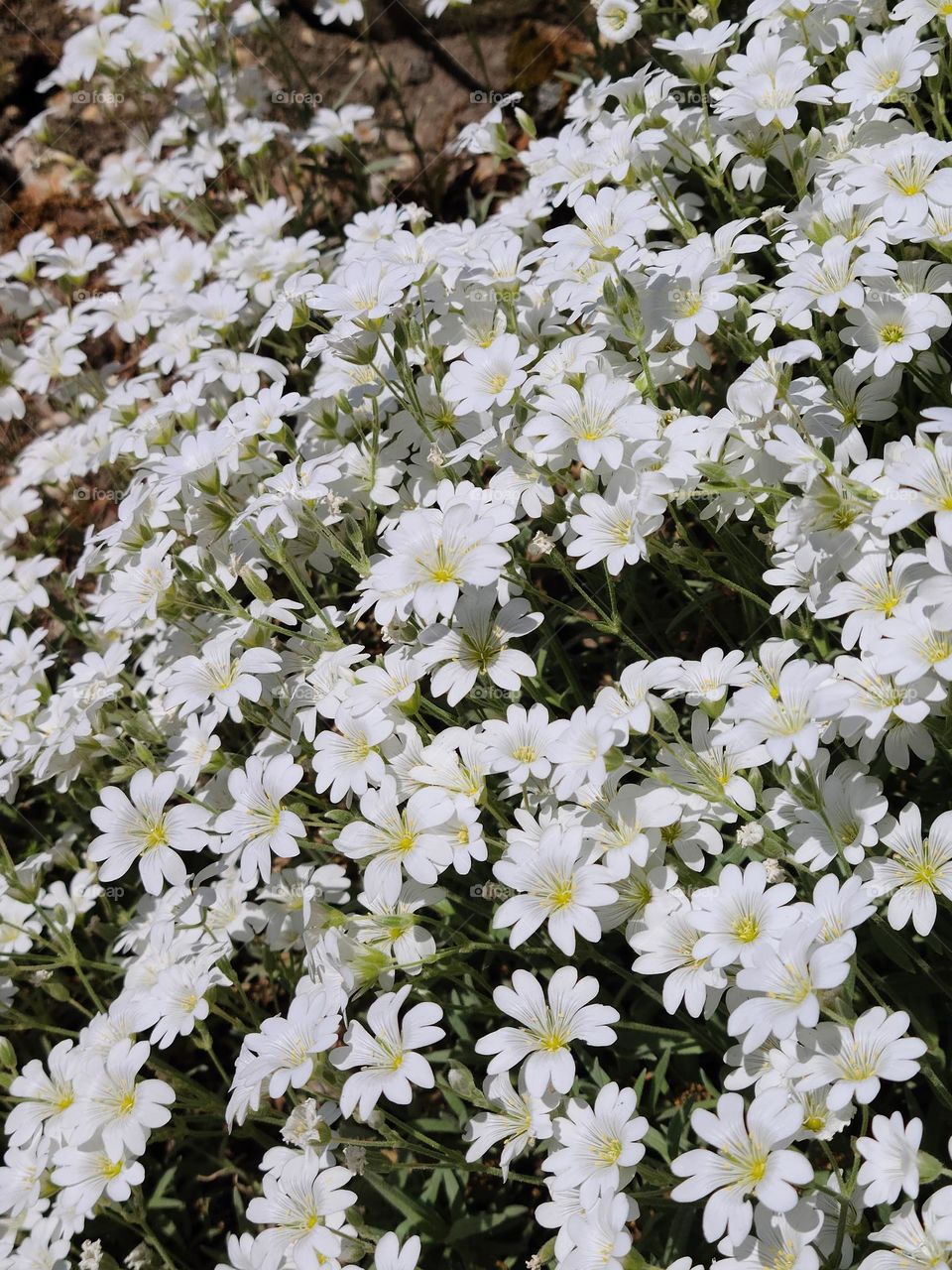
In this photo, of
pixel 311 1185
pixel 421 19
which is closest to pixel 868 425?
pixel 311 1185

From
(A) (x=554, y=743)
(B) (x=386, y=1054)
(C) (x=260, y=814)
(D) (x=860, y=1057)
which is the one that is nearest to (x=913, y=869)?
(D) (x=860, y=1057)

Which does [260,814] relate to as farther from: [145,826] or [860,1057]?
[860,1057]

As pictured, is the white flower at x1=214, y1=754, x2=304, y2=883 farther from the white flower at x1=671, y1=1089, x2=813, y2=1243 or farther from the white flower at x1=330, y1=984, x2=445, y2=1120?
the white flower at x1=671, y1=1089, x2=813, y2=1243

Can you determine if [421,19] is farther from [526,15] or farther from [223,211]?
[223,211]

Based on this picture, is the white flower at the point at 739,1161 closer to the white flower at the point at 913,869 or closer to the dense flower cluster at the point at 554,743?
the dense flower cluster at the point at 554,743

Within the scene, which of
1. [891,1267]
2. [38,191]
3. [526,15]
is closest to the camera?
[891,1267]

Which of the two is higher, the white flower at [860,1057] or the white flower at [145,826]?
the white flower at [145,826]

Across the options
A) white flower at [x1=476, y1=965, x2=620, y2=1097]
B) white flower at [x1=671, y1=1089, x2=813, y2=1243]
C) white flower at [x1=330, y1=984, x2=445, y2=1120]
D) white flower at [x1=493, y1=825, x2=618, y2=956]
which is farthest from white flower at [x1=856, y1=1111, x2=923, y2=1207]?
white flower at [x1=330, y1=984, x2=445, y2=1120]

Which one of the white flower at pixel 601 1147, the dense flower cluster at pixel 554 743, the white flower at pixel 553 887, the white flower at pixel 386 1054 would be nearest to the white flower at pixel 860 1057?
the dense flower cluster at pixel 554 743
